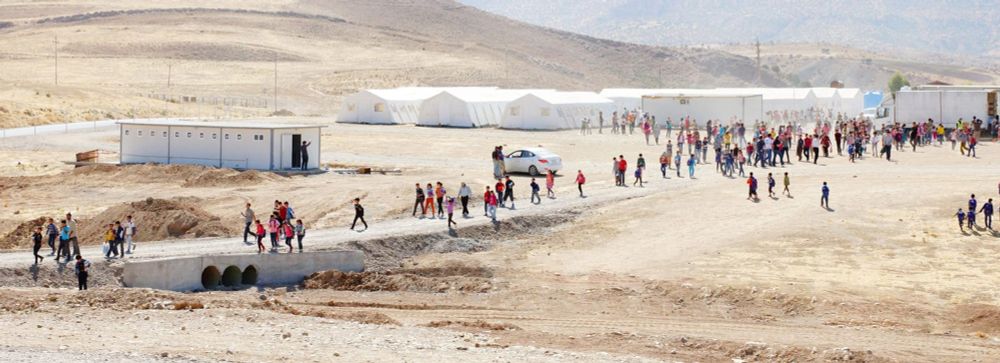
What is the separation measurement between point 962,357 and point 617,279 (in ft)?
28.1

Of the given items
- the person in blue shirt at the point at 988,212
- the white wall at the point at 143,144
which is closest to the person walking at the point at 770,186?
the person in blue shirt at the point at 988,212

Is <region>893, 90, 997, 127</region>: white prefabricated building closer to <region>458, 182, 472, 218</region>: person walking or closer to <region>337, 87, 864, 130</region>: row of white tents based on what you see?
<region>337, 87, 864, 130</region>: row of white tents

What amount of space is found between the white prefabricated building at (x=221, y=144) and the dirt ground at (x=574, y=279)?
7.95ft

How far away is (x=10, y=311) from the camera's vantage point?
2497 cm

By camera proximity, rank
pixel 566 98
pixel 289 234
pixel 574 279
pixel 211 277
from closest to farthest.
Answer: pixel 211 277
pixel 574 279
pixel 289 234
pixel 566 98

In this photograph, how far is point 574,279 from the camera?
30.6 metres

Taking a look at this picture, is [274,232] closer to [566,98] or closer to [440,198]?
[440,198]

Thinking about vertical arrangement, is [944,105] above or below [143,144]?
above

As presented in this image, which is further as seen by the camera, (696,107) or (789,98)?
(789,98)

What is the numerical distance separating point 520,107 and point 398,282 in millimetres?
45226

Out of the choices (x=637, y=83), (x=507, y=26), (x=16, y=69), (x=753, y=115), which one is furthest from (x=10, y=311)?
(x=507, y=26)

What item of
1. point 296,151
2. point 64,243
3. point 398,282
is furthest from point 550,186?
point 64,243

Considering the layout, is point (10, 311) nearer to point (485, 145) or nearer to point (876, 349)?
point (876, 349)

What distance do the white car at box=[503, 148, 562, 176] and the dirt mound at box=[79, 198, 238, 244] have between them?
1231 cm
